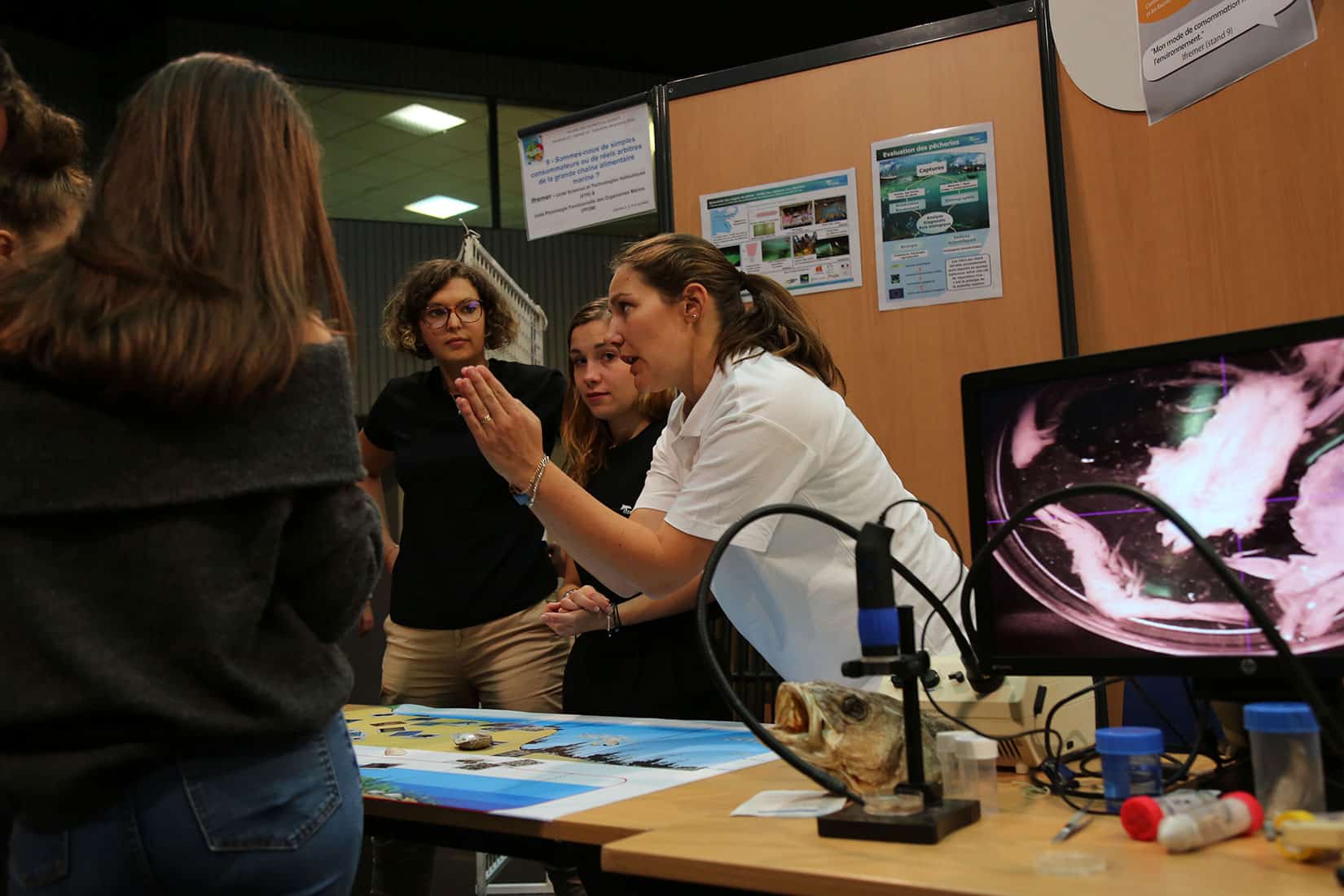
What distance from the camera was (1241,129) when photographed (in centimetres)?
201

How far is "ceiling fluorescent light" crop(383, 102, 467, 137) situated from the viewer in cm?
727

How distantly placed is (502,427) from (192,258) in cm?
79

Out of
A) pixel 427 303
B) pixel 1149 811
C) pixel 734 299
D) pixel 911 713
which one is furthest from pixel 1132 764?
pixel 427 303

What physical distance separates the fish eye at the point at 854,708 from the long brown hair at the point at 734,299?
2.35 feet

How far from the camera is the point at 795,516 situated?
158cm

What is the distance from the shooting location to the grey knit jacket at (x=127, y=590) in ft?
2.69

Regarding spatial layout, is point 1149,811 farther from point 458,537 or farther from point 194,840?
point 458,537

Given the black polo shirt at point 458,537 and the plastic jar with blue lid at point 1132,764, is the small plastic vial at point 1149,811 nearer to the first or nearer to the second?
the plastic jar with blue lid at point 1132,764

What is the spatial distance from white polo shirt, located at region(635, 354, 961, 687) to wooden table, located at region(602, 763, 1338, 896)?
525 mm

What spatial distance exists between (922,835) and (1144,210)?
1.65 meters

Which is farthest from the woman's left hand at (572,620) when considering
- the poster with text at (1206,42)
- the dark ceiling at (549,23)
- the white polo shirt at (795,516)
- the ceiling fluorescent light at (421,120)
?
the ceiling fluorescent light at (421,120)

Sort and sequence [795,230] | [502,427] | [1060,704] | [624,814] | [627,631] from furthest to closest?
[795,230] → [627,631] → [502,427] → [1060,704] → [624,814]

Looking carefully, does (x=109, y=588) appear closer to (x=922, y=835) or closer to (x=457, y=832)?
(x=457, y=832)

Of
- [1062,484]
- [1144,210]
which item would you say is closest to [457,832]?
[1062,484]
